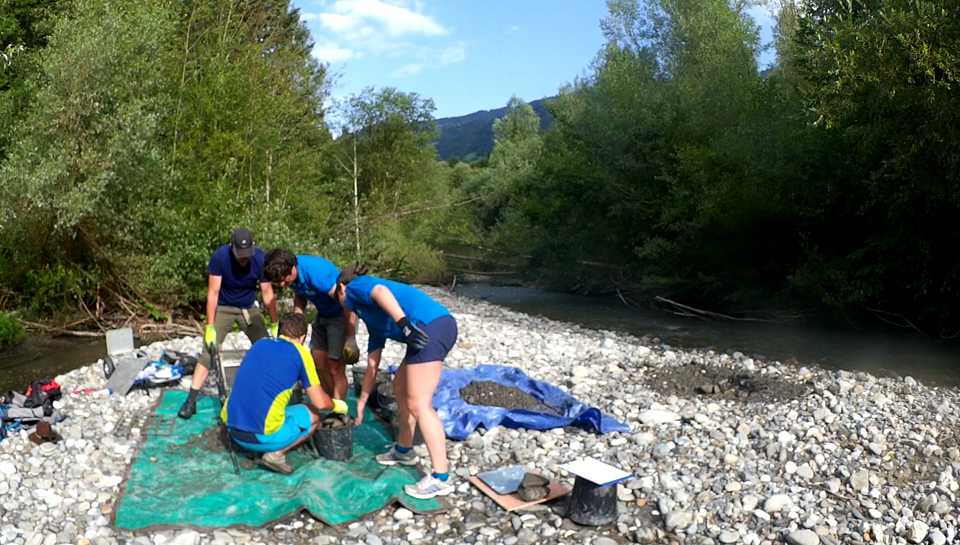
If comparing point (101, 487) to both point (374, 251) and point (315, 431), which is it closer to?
point (315, 431)

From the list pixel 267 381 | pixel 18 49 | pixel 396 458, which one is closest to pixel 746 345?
pixel 396 458

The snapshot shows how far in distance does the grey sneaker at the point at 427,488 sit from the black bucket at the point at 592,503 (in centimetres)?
91

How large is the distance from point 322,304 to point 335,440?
1135 millimetres

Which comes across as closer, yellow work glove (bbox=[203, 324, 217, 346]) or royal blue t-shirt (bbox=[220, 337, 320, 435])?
royal blue t-shirt (bbox=[220, 337, 320, 435])

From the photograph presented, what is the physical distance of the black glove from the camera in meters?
5.16

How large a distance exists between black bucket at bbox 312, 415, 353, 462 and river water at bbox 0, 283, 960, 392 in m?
6.17

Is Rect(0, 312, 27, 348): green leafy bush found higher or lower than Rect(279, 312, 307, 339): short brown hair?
lower

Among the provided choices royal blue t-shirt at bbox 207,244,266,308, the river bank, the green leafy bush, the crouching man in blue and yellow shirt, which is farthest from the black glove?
the green leafy bush

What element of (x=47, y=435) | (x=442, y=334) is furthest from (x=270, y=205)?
(x=442, y=334)

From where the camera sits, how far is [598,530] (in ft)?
16.5

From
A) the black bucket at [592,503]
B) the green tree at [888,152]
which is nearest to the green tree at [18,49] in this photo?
the black bucket at [592,503]

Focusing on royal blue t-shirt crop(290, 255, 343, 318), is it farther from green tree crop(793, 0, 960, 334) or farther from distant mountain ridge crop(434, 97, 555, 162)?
distant mountain ridge crop(434, 97, 555, 162)

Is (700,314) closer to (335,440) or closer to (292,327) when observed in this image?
(335,440)

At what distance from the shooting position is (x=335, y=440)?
19.4 ft
